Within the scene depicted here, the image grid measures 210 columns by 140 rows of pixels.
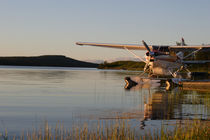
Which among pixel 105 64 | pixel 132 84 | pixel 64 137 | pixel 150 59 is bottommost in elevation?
pixel 64 137

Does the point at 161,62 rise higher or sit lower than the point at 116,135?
higher

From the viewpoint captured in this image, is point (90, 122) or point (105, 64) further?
point (105, 64)

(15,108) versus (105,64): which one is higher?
(105,64)

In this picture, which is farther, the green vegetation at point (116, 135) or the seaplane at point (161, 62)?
the seaplane at point (161, 62)

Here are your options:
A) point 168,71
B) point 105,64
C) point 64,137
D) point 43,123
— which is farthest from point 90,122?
point 105,64

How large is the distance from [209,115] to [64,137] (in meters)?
3.70

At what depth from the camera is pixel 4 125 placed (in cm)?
573

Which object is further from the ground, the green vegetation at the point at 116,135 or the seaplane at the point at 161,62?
the seaplane at the point at 161,62

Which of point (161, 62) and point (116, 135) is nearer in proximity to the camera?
point (116, 135)

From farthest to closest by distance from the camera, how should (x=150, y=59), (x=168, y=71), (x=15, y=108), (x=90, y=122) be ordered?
(x=168, y=71)
(x=150, y=59)
(x=15, y=108)
(x=90, y=122)

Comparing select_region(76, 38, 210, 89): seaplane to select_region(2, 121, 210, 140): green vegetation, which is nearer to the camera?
select_region(2, 121, 210, 140): green vegetation

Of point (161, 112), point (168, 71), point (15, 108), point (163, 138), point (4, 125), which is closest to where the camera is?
point (163, 138)

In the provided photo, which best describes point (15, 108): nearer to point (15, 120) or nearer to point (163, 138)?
point (15, 120)

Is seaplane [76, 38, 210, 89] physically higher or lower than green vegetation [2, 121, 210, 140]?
higher
